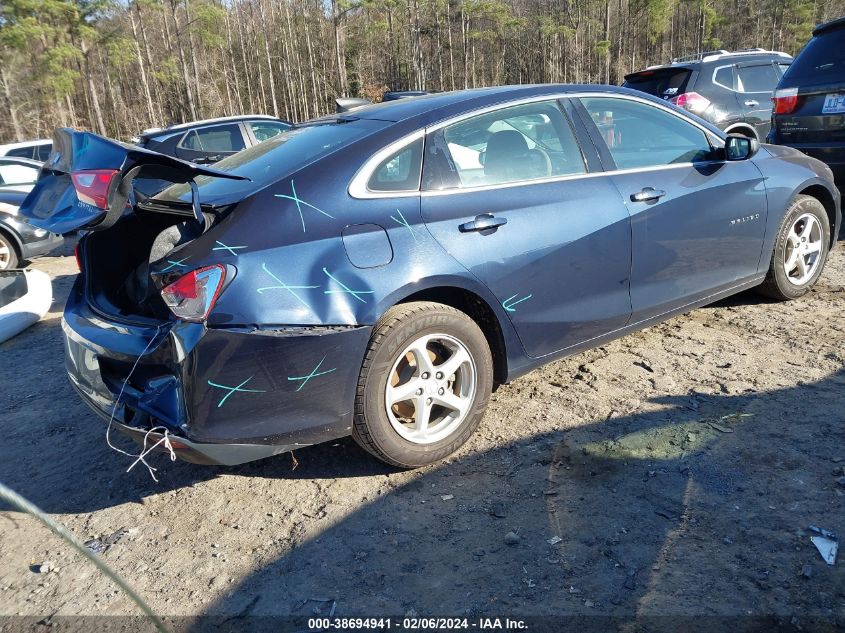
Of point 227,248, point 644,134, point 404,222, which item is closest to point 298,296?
point 227,248

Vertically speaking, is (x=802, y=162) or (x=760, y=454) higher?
(x=802, y=162)

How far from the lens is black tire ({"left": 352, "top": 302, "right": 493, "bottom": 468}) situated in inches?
109

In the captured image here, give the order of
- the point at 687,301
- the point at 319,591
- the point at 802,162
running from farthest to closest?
the point at 802,162 → the point at 687,301 → the point at 319,591

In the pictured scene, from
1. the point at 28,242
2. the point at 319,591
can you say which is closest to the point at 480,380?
the point at 319,591

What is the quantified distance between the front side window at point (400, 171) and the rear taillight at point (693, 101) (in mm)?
7287

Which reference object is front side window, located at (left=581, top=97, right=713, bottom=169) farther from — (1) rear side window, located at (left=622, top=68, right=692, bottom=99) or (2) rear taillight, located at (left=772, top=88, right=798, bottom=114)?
(1) rear side window, located at (left=622, top=68, right=692, bottom=99)

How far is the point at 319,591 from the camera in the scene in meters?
2.34

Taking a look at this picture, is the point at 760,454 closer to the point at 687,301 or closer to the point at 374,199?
the point at 687,301

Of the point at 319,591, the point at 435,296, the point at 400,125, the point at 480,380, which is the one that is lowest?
the point at 319,591

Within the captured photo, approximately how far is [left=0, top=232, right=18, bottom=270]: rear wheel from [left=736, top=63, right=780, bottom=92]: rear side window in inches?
408

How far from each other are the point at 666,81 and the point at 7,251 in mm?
9406

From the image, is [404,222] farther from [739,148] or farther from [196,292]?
[739,148]

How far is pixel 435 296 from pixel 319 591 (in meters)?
1.35

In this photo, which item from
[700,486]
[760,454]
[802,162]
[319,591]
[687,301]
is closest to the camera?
[319,591]
